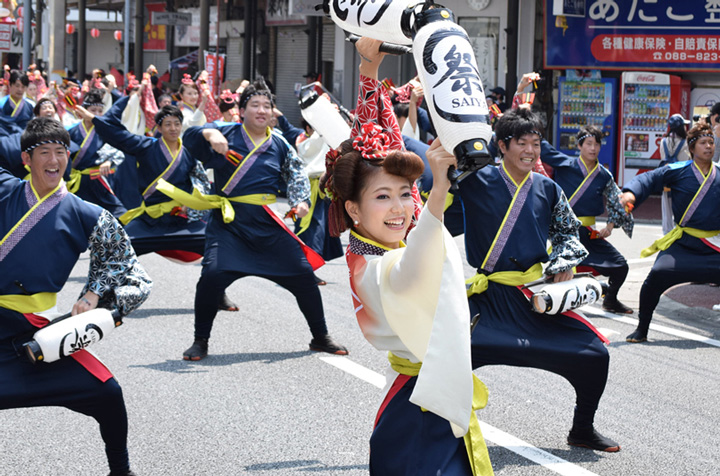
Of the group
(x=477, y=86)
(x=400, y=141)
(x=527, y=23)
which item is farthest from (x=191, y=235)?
(x=527, y=23)

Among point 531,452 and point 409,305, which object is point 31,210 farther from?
point 531,452

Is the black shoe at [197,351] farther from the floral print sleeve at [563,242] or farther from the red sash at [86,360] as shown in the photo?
the floral print sleeve at [563,242]

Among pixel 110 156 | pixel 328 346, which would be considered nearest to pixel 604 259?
pixel 328 346

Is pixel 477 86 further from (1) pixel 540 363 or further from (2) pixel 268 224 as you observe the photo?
(2) pixel 268 224

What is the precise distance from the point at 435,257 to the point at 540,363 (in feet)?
6.84

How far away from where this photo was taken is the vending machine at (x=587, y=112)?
18047 mm

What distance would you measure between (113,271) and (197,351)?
269 centimetres

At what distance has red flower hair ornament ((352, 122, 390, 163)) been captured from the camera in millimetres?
3328

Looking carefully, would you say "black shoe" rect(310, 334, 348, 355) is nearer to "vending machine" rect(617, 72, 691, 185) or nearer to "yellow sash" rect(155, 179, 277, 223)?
"yellow sash" rect(155, 179, 277, 223)

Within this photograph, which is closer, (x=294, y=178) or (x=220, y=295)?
(x=220, y=295)

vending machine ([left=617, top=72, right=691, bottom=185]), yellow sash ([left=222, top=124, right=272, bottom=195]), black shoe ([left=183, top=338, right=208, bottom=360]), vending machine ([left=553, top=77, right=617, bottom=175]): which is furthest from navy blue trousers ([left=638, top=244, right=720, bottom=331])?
vending machine ([left=553, top=77, right=617, bottom=175])

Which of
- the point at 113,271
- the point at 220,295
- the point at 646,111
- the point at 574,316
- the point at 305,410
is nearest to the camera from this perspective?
the point at 113,271

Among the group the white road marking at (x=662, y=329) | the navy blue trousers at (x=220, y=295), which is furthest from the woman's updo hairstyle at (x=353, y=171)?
the white road marking at (x=662, y=329)

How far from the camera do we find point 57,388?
4.11m
